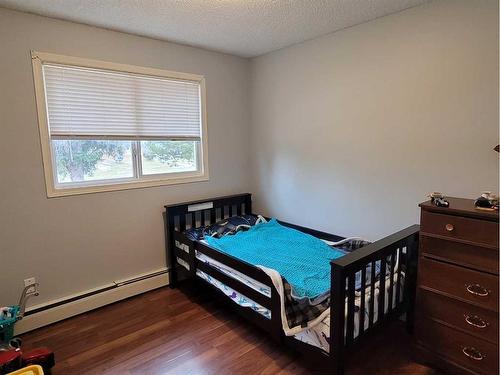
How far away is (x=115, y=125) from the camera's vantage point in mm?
2555

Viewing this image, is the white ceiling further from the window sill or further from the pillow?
the pillow

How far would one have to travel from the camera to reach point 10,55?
6.78 feet

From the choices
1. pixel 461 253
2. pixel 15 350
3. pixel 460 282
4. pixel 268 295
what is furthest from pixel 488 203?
pixel 15 350

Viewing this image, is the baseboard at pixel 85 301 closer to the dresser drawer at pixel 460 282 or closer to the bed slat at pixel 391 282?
the bed slat at pixel 391 282

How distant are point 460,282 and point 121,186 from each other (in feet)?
8.30

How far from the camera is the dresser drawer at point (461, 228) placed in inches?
58.6

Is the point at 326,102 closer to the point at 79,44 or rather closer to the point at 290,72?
the point at 290,72

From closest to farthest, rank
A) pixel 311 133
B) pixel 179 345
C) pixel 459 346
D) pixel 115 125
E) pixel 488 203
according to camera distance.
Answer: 1. pixel 488 203
2. pixel 459 346
3. pixel 179 345
4. pixel 115 125
5. pixel 311 133

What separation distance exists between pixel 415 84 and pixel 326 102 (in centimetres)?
74

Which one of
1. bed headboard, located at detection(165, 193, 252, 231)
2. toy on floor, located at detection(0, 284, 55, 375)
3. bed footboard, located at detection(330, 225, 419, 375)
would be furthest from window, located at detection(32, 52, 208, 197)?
bed footboard, located at detection(330, 225, 419, 375)

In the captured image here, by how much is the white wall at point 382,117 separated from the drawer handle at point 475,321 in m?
0.74

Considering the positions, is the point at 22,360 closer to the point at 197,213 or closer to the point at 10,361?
the point at 10,361

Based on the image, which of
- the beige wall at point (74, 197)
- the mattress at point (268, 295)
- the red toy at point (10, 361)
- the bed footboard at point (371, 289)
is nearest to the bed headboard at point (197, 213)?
the beige wall at point (74, 197)

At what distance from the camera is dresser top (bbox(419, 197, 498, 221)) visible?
1.49m
